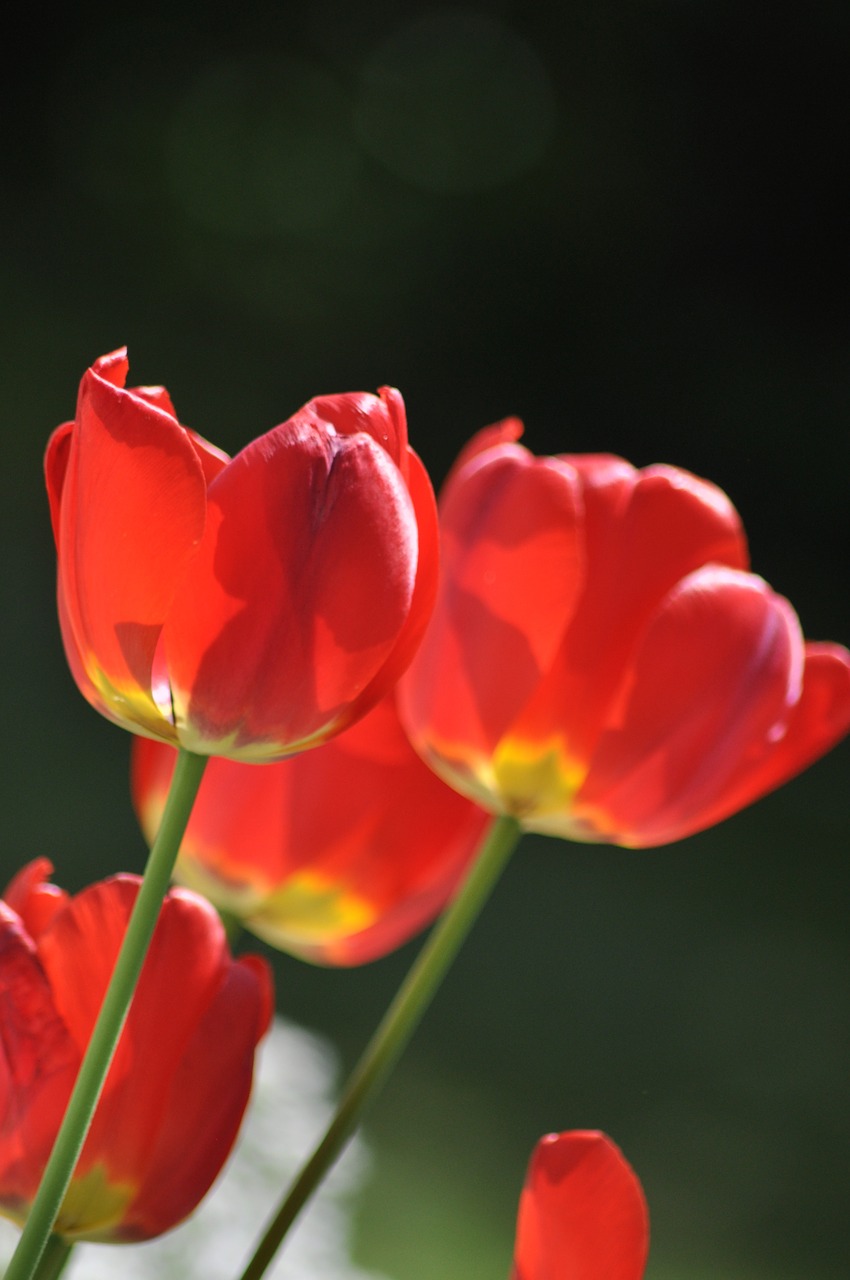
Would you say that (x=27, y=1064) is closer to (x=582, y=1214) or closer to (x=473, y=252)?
(x=582, y=1214)

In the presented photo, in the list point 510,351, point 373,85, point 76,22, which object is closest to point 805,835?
point 510,351

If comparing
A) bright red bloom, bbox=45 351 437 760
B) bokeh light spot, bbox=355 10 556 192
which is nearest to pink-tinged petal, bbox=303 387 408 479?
bright red bloom, bbox=45 351 437 760

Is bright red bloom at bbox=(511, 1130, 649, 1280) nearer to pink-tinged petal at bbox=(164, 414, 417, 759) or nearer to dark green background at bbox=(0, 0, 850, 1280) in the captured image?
pink-tinged petal at bbox=(164, 414, 417, 759)

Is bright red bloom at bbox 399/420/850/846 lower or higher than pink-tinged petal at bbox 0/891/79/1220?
higher

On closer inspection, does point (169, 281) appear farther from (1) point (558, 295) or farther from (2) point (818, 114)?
(2) point (818, 114)

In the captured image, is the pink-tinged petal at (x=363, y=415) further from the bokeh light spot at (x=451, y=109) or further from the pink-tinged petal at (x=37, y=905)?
the bokeh light spot at (x=451, y=109)

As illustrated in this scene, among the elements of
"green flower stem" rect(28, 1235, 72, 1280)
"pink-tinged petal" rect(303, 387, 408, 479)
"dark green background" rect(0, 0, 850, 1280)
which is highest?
"pink-tinged petal" rect(303, 387, 408, 479)
